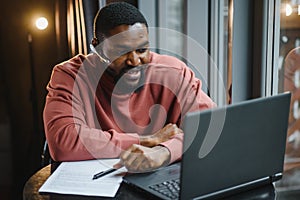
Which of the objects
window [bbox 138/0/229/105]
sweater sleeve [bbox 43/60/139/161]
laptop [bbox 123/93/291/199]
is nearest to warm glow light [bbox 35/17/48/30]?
window [bbox 138/0/229/105]

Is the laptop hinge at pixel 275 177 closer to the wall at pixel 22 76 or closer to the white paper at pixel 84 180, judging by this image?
the white paper at pixel 84 180

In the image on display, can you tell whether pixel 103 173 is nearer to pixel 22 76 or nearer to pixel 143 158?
pixel 143 158

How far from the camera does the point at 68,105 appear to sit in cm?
166

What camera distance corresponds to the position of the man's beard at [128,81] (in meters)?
1.71

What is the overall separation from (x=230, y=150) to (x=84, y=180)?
0.46 m

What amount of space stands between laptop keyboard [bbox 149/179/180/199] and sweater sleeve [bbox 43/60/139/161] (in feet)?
0.95

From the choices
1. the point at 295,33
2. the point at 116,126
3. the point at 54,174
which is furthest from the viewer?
the point at 295,33

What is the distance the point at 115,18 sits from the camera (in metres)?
1.66

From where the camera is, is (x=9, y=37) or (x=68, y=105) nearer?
(x=68, y=105)

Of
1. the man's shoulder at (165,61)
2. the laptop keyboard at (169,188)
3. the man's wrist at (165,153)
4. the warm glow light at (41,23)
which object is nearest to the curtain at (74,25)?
the warm glow light at (41,23)

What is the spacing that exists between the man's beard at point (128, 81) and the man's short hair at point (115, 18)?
0.16 m

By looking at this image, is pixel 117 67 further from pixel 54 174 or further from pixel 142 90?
pixel 54 174

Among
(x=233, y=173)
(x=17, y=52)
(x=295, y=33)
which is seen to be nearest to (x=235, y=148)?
(x=233, y=173)

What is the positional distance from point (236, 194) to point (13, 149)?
2185 mm
